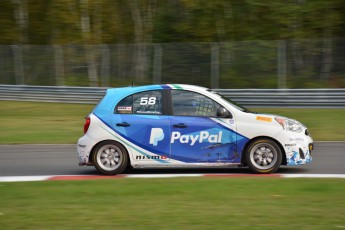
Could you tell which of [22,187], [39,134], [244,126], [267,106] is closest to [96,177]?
[22,187]

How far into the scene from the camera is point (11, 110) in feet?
91.1

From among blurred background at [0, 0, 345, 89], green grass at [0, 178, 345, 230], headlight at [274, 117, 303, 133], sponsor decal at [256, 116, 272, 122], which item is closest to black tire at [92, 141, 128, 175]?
green grass at [0, 178, 345, 230]

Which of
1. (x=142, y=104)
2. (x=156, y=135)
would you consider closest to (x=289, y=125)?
(x=156, y=135)

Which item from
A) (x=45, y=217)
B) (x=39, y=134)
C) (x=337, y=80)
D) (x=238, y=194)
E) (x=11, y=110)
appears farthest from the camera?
(x=11, y=110)

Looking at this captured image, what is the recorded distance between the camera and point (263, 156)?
11.4 metres

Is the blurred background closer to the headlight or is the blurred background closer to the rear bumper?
the headlight

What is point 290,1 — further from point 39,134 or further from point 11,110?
point 39,134

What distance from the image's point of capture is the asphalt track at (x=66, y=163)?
12.0m

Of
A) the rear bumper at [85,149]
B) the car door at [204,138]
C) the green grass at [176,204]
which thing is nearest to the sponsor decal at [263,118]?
the car door at [204,138]

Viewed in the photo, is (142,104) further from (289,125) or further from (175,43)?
(175,43)

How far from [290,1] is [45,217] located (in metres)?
26.6

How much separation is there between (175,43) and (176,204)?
821 inches

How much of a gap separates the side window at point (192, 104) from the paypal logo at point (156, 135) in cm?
39

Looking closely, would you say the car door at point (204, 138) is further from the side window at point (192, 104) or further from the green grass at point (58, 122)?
the green grass at point (58, 122)
